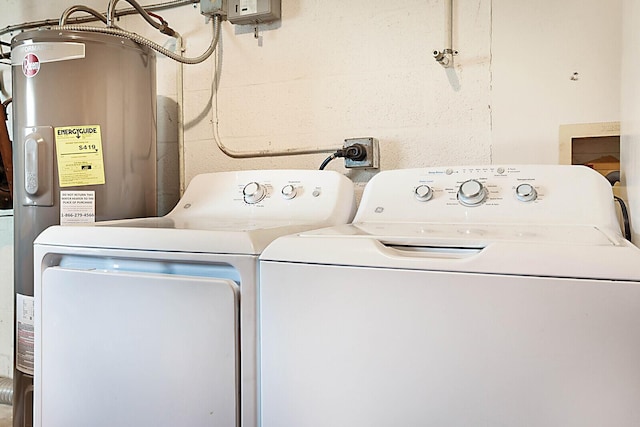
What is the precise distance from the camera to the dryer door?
2.87 ft

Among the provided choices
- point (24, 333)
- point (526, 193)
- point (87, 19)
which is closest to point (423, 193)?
point (526, 193)

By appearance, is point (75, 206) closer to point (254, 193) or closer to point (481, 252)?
point (254, 193)

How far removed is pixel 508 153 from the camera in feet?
4.53

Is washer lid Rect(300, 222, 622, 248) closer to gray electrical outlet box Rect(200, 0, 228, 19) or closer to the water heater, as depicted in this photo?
the water heater

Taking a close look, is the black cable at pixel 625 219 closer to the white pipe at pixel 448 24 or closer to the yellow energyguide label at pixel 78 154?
the white pipe at pixel 448 24

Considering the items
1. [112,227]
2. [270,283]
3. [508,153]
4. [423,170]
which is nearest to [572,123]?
[508,153]

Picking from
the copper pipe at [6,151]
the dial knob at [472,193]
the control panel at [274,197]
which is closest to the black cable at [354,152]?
the control panel at [274,197]

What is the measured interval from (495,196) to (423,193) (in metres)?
0.16

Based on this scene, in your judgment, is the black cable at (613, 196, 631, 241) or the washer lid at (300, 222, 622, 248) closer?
the washer lid at (300, 222, 622, 248)

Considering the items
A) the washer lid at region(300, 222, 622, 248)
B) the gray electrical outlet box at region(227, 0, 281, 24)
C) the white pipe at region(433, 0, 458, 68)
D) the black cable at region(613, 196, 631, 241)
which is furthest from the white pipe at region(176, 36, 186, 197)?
the black cable at region(613, 196, 631, 241)

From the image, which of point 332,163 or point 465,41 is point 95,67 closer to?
point 332,163

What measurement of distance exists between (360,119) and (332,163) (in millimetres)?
158

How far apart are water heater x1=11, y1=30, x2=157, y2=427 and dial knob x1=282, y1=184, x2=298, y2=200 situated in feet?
1.42

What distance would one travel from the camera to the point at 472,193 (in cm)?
112
